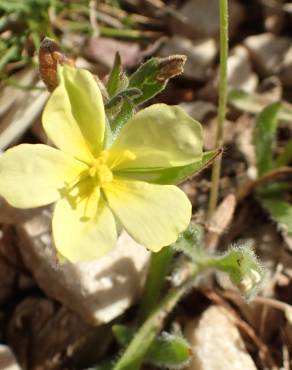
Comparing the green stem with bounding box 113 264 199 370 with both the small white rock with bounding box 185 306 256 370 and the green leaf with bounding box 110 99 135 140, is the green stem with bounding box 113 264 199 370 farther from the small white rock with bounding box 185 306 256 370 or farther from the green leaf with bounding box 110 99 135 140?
the green leaf with bounding box 110 99 135 140

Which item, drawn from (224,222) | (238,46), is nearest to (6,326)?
(224,222)

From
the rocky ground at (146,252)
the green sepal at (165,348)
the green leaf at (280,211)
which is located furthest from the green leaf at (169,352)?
the green leaf at (280,211)

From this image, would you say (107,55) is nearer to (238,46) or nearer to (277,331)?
(238,46)

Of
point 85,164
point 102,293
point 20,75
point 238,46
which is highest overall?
point 85,164

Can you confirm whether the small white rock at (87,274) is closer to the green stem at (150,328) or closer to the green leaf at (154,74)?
the green stem at (150,328)

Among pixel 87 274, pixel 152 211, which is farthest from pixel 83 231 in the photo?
pixel 87 274

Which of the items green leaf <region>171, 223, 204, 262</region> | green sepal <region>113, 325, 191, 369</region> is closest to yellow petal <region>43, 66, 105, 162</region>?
green leaf <region>171, 223, 204, 262</region>
